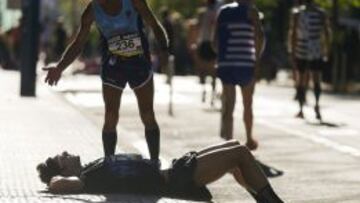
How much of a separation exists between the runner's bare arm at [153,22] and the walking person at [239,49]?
2.89 m

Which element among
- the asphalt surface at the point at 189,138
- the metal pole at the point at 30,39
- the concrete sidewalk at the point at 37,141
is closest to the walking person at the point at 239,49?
the asphalt surface at the point at 189,138

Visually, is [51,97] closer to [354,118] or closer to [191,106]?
[191,106]

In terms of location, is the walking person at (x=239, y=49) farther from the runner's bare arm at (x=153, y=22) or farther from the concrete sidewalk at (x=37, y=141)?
the runner's bare arm at (x=153, y=22)

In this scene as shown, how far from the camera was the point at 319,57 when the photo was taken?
16969 millimetres

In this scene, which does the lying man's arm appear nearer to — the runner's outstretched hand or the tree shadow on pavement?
the runner's outstretched hand

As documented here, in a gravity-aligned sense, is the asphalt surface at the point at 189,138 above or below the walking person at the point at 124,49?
below

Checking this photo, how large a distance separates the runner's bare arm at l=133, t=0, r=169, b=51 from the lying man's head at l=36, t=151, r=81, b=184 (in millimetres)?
1270

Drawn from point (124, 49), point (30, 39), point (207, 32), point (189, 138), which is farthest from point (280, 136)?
point (30, 39)

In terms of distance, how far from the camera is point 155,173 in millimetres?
7957

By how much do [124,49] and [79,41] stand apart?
35 centimetres

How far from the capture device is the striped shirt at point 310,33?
16953 millimetres

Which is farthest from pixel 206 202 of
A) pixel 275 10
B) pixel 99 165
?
pixel 275 10

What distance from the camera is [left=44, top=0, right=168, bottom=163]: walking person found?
8836 millimetres

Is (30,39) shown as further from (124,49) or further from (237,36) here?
(124,49)
